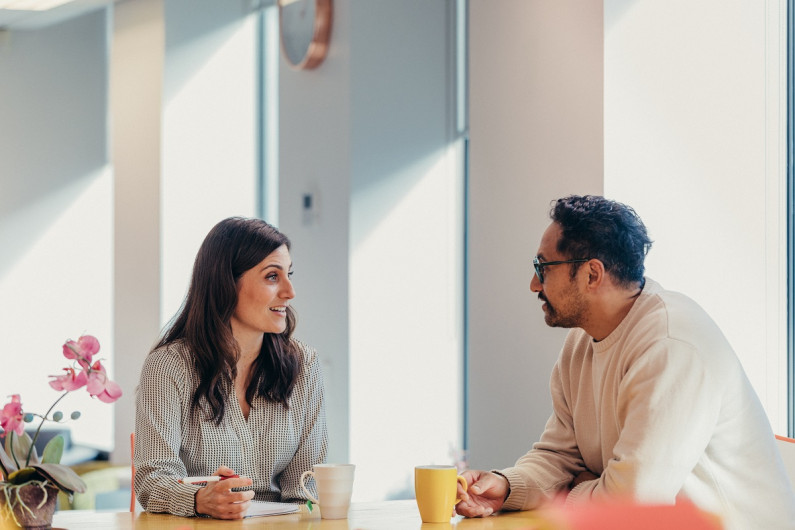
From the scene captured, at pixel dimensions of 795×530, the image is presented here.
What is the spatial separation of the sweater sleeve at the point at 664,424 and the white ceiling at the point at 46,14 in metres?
5.14

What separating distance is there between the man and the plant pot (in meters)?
0.76

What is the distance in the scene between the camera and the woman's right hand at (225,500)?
1827 millimetres

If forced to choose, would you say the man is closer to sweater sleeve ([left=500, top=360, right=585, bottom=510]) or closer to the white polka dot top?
sweater sleeve ([left=500, top=360, right=585, bottom=510])

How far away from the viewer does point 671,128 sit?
9.26ft

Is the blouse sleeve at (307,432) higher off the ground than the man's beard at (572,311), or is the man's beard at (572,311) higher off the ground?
the man's beard at (572,311)

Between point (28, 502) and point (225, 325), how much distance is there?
84cm

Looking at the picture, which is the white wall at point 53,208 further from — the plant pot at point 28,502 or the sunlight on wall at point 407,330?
the plant pot at point 28,502

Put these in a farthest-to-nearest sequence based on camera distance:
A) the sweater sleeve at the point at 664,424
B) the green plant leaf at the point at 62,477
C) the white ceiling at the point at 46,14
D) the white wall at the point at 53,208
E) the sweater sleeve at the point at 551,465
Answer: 1. the white wall at the point at 53,208
2. the white ceiling at the point at 46,14
3. the sweater sleeve at the point at 551,465
4. the sweater sleeve at the point at 664,424
5. the green plant leaf at the point at 62,477

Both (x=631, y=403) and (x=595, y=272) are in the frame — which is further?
(x=595, y=272)

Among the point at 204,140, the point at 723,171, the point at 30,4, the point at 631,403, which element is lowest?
the point at 631,403

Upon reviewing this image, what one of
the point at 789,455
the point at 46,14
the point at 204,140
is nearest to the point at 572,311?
the point at 789,455

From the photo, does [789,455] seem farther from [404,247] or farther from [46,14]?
[46,14]

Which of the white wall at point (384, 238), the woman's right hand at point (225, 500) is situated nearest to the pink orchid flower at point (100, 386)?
the woman's right hand at point (225, 500)

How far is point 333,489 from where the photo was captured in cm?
183
